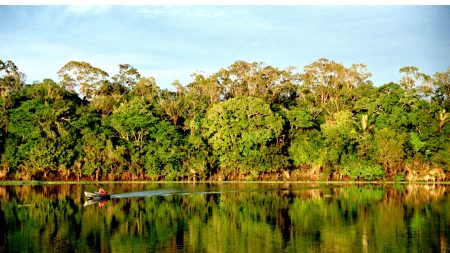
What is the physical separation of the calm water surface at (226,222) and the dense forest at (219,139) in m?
15.5

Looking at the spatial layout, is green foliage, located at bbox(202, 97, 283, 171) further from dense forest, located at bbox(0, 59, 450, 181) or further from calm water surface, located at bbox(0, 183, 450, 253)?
calm water surface, located at bbox(0, 183, 450, 253)

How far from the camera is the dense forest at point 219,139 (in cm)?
5784

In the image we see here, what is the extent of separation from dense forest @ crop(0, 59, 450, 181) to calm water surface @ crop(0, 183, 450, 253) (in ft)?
50.9

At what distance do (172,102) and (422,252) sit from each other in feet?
155

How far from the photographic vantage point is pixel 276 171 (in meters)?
61.0

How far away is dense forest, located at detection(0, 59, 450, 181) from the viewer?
190 ft

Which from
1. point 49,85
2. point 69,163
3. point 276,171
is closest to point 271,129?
point 276,171

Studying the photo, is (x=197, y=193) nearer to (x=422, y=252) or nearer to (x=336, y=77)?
(x=422, y=252)

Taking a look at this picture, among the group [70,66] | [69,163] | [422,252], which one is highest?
[70,66]

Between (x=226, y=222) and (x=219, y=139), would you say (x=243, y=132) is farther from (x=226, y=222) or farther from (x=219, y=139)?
(x=226, y=222)

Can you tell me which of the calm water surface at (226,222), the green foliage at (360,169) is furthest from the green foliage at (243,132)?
the calm water surface at (226,222)

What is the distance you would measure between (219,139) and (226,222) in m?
32.6

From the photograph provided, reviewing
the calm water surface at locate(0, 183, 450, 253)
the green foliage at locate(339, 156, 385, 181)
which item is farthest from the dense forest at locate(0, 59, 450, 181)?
the calm water surface at locate(0, 183, 450, 253)

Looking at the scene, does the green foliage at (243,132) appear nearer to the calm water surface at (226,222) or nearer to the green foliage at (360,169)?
the green foliage at (360,169)
